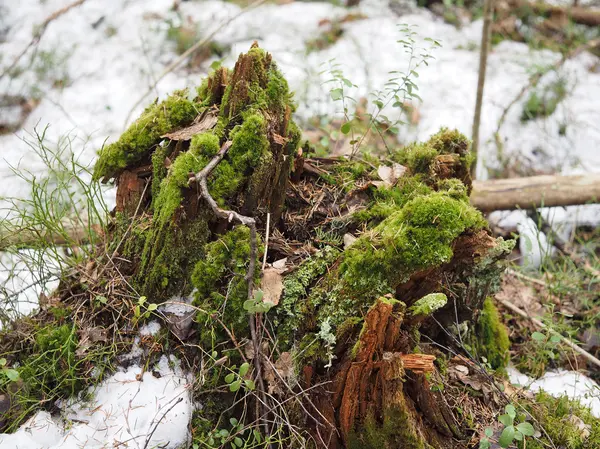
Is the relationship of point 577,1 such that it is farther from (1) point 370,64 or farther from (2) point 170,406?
(2) point 170,406

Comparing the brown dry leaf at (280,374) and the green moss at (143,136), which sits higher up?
the green moss at (143,136)

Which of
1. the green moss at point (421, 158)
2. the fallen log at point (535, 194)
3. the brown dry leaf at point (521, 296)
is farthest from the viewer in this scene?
the fallen log at point (535, 194)

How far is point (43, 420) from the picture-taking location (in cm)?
252

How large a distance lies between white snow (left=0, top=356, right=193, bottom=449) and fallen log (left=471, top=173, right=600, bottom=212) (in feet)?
10.4

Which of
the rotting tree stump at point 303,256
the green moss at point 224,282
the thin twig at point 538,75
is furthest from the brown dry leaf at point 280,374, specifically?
the thin twig at point 538,75

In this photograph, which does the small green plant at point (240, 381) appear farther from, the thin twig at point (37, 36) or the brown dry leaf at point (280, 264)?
the thin twig at point (37, 36)

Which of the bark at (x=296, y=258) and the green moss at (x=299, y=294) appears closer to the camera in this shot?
the bark at (x=296, y=258)

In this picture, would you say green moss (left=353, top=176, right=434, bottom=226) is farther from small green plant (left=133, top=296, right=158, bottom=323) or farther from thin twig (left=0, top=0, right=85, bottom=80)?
thin twig (left=0, top=0, right=85, bottom=80)

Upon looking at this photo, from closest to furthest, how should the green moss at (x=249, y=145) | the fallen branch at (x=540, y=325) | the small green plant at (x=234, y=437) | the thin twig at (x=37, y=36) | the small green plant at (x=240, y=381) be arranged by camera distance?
the small green plant at (x=240, y=381), the small green plant at (x=234, y=437), the green moss at (x=249, y=145), the fallen branch at (x=540, y=325), the thin twig at (x=37, y=36)

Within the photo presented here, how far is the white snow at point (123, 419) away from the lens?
2.39 m

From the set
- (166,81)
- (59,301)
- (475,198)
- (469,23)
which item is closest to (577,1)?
(469,23)

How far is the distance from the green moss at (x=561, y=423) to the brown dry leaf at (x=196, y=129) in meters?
2.23

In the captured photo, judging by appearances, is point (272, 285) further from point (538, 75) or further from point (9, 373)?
point (538, 75)

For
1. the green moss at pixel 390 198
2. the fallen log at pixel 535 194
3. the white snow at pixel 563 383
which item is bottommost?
the white snow at pixel 563 383
